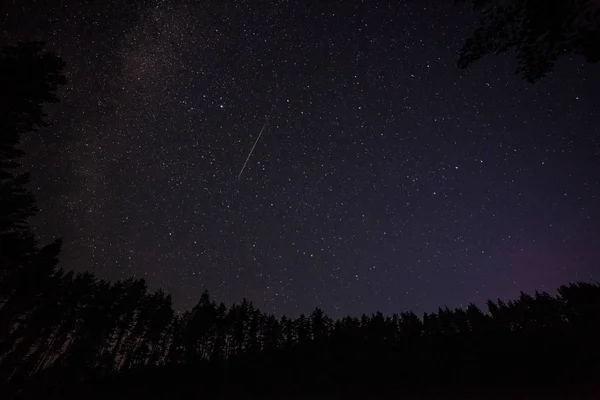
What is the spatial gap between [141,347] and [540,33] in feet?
219

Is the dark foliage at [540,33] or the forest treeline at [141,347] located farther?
the forest treeline at [141,347]

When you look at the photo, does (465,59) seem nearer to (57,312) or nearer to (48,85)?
(48,85)

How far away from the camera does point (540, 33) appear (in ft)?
17.4

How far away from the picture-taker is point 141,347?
2095 inches

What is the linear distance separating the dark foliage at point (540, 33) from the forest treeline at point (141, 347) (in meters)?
14.7

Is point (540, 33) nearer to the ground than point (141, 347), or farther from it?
nearer to the ground

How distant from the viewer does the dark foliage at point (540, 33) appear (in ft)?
15.5

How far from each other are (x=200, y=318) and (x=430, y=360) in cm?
4950

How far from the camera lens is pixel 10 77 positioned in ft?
34.2

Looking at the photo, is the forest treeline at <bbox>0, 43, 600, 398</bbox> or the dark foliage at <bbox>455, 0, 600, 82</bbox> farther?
the forest treeline at <bbox>0, 43, 600, 398</bbox>

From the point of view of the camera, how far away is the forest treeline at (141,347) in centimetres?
1159

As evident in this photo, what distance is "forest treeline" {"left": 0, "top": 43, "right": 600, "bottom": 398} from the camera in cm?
1159

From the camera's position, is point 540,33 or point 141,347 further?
point 141,347

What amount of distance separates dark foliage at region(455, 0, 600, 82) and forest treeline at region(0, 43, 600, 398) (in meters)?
14.7
